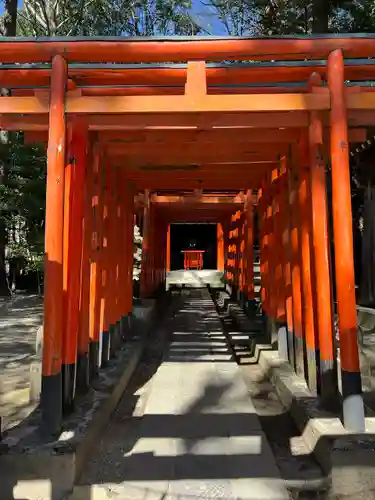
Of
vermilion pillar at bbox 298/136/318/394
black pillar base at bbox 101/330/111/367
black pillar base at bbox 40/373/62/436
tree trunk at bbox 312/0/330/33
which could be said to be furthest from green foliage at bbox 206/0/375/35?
black pillar base at bbox 40/373/62/436

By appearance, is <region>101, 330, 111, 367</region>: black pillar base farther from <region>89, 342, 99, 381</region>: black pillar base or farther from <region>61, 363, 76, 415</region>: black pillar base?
<region>61, 363, 76, 415</region>: black pillar base

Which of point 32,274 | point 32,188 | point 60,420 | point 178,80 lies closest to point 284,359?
point 60,420

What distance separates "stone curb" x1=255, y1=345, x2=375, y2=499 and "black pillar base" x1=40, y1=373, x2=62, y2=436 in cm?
192

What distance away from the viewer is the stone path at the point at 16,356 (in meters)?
4.58

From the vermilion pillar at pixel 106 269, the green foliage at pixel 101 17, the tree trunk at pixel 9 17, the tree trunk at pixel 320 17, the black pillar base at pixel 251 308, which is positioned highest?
the green foliage at pixel 101 17

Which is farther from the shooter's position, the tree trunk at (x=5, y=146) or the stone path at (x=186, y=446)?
the tree trunk at (x=5, y=146)

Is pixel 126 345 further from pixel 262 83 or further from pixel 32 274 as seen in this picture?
pixel 32 274

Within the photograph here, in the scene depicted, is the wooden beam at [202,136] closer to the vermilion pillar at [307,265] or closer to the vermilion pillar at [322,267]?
the vermilion pillar at [307,265]

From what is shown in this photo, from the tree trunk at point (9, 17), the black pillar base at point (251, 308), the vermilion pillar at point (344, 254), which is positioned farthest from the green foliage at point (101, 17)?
the vermilion pillar at point (344, 254)

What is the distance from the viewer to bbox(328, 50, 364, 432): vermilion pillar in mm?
3283

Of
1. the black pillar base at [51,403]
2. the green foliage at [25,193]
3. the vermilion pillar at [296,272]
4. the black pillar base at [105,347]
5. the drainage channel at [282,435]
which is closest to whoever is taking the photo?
the drainage channel at [282,435]

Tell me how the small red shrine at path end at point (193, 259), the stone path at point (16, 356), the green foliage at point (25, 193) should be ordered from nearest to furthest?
1. the stone path at point (16, 356)
2. the green foliage at point (25, 193)
3. the small red shrine at path end at point (193, 259)

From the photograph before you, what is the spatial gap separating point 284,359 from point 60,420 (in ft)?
10.6

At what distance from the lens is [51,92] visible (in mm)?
3396
